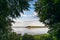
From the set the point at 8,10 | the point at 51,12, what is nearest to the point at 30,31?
the point at 51,12

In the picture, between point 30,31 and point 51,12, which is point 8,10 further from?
point 30,31

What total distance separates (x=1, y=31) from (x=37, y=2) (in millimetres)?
1576

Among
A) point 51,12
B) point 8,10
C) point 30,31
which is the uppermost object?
point 8,10

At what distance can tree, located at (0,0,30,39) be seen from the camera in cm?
716

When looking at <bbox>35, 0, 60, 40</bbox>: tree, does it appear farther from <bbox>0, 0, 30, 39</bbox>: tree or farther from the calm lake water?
the calm lake water

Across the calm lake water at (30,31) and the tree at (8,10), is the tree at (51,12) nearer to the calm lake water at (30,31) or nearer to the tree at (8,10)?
Result: the tree at (8,10)

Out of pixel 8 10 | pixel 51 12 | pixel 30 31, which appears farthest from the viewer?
pixel 30 31

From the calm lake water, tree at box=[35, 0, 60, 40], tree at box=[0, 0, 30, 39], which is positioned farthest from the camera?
the calm lake water

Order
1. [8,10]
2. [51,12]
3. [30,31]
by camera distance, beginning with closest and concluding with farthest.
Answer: [8,10] < [51,12] < [30,31]

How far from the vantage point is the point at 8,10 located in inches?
283

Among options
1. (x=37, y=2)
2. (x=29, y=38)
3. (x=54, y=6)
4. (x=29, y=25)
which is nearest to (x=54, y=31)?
(x=54, y=6)

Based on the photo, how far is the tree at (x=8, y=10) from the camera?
7.16 meters

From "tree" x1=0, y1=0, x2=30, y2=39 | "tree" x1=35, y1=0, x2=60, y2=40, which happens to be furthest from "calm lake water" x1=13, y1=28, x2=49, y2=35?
"tree" x1=35, y1=0, x2=60, y2=40

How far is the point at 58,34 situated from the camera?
22.1ft
